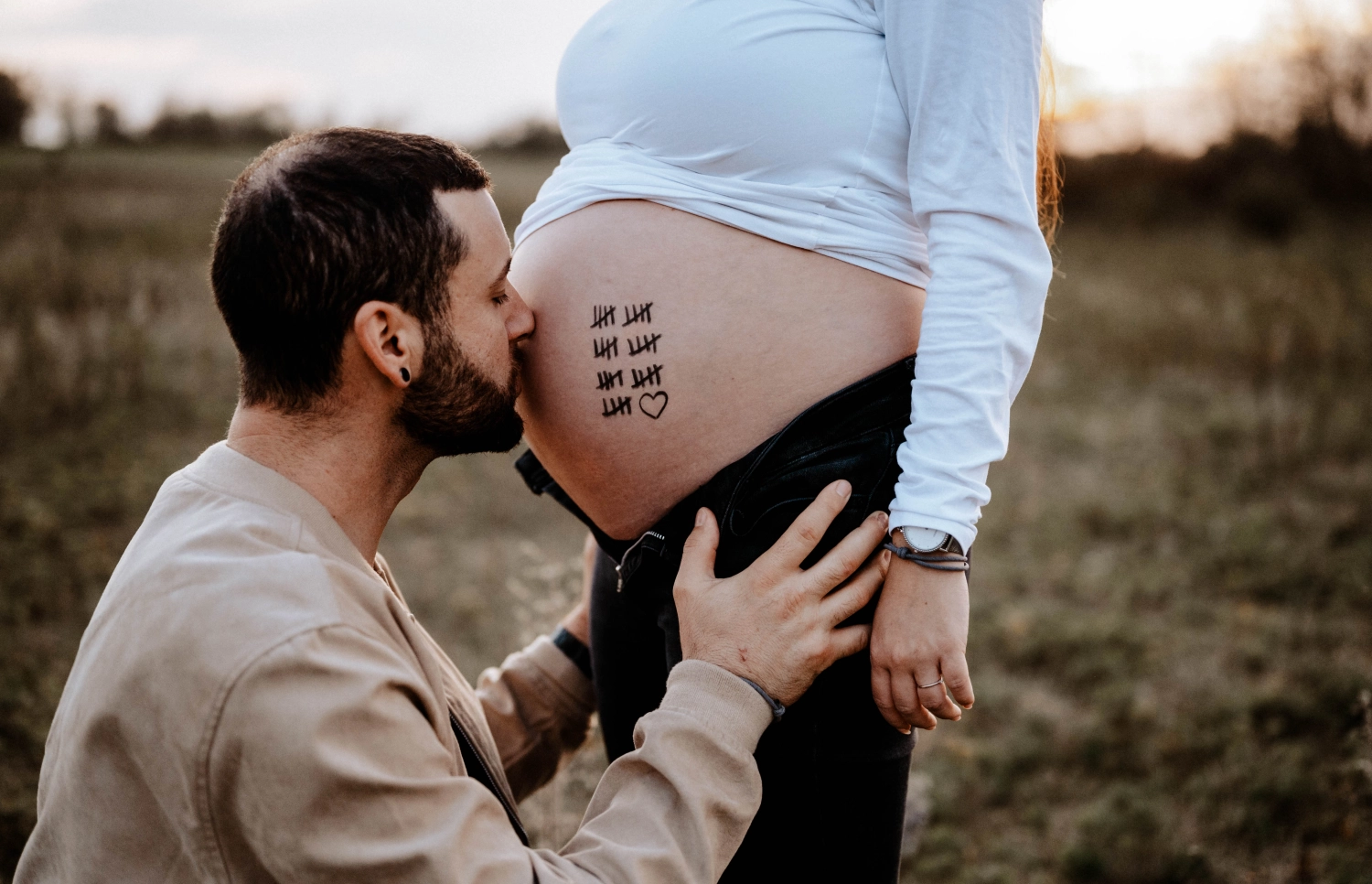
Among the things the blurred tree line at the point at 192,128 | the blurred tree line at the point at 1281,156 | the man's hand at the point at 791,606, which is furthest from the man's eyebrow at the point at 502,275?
the blurred tree line at the point at 1281,156

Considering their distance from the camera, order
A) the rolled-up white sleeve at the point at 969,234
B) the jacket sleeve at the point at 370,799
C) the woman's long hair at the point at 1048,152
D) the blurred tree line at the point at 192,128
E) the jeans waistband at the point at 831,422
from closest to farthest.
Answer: the jacket sleeve at the point at 370,799 → the rolled-up white sleeve at the point at 969,234 → the jeans waistband at the point at 831,422 → the woman's long hair at the point at 1048,152 → the blurred tree line at the point at 192,128

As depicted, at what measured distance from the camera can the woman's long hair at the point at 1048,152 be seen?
1.47 meters

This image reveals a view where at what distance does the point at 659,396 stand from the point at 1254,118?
764 inches

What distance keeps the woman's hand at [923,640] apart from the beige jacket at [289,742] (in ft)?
0.67

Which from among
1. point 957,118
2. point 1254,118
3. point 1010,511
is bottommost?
point 1010,511

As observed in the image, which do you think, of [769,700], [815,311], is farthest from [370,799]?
[815,311]

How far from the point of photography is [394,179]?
1250 mm

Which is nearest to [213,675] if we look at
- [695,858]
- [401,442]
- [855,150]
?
[401,442]

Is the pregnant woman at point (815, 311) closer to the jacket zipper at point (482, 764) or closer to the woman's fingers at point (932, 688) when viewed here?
the woman's fingers at point (932, 688)

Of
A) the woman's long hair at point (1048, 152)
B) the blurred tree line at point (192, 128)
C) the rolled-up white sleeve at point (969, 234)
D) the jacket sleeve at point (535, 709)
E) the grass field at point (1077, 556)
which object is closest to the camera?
the rolled-up white sleeve at point (969, 234)

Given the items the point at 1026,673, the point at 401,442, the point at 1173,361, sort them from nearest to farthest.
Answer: the point at 401,442
the point at 1026,673
the point at 1173,361

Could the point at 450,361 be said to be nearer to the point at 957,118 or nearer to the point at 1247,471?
the point at 957,118

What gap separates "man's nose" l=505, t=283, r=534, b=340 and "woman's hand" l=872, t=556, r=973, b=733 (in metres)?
0.68

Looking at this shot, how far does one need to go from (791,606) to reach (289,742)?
0.64 metres
